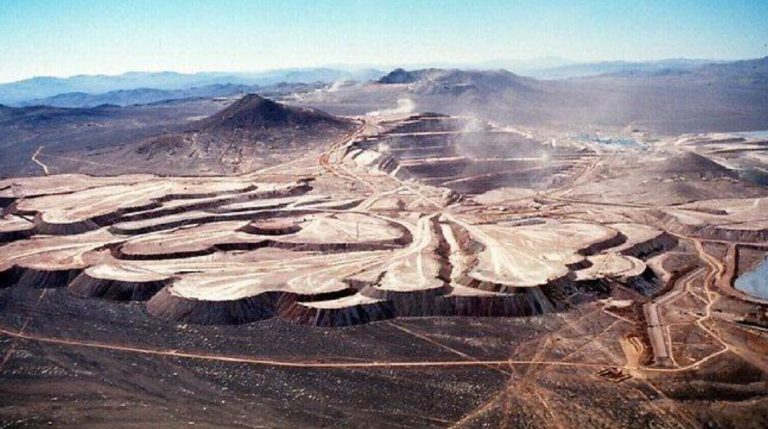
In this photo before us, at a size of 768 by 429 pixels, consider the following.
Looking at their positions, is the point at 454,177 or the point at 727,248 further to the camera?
the point at 454,177

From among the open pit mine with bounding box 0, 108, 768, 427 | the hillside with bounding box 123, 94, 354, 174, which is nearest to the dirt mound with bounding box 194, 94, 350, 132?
the hillside with bounding box 123, 94, 354, 174

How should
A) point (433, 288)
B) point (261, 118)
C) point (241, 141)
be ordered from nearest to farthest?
point (433, 288) < point (241, 141) < point (261, 118)

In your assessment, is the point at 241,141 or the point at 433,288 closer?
the point at 433,288

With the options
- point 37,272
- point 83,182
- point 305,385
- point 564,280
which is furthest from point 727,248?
point 83,182

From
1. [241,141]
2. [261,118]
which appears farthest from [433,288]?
[261,118]

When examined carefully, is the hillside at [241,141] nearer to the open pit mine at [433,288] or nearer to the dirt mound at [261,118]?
the dirt mound at [261,118]

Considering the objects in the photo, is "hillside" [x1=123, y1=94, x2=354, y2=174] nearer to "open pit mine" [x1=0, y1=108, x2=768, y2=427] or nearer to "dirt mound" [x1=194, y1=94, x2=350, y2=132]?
"dirt mound" [x1=194, y1=94, x2=350, y2=132]

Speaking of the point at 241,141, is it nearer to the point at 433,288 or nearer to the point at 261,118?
the point at 261,118

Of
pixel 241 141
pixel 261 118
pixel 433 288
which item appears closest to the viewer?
pixel 433 288

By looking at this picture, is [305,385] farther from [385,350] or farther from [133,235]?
[133,235]
